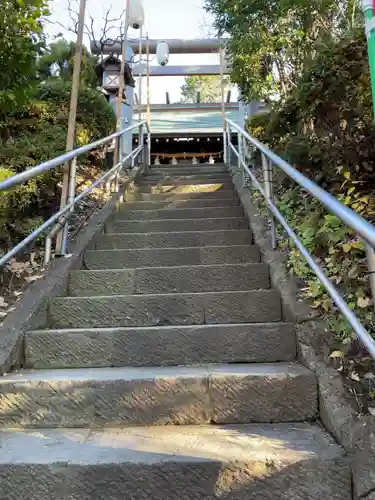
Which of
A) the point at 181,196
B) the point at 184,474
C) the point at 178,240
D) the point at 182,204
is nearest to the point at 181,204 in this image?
the point at 182,204

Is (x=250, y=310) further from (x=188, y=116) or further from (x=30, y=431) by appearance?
(x=188, y=116)

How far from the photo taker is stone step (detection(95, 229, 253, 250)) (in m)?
3.45

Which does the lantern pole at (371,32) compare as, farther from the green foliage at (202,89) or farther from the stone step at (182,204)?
the green foliage at (202,89)

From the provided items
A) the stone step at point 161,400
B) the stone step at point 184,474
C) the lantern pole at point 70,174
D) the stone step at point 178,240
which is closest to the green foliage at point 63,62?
the lantern pole at point 70,174

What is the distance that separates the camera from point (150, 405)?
1.79 metres

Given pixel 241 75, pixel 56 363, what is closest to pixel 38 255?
pixel 56 363

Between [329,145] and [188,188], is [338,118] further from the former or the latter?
[188,188]

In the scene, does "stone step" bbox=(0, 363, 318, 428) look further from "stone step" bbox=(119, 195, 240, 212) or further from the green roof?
the green roof

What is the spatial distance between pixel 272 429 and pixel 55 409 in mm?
855

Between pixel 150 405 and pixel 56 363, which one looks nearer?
pixel 150 405

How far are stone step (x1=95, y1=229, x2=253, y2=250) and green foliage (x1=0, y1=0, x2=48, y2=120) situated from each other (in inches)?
51.6

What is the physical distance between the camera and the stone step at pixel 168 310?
7.98ft

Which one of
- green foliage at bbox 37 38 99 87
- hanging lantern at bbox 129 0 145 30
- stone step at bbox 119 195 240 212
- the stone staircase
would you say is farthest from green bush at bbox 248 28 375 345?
green foliage at bbox 37 38 99 87

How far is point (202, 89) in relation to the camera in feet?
91.1
